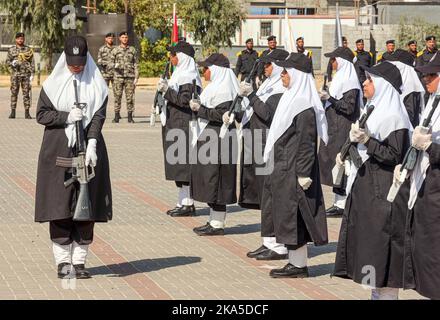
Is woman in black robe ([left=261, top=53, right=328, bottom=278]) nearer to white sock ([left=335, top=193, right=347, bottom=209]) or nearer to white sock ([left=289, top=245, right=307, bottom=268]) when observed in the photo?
white sock ([left=289, top=245, right=307, bottom=268])

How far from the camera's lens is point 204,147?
12.9m

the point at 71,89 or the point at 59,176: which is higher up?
the point at 71,89

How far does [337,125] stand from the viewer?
47.9 feet

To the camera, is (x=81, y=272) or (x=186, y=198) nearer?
(x=81, y=272)

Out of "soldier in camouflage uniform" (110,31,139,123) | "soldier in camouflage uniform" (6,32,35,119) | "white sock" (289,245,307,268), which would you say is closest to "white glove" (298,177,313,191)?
"white sock" (289,245,307,268)

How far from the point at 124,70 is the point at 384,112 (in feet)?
59.0

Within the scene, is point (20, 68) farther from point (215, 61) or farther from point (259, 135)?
point (259, 135)

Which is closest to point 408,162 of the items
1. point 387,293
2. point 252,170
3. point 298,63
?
Answer: point 387,293

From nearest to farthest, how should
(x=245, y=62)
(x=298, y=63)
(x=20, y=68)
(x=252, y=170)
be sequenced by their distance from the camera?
(x=298, y=63)
(x=252, y=170)
(x=20, y=68)
(x=245, y=62)

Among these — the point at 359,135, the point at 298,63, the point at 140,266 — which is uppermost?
the point at 298,63

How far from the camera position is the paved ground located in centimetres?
966

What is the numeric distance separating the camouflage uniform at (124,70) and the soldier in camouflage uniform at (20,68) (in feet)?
6.90

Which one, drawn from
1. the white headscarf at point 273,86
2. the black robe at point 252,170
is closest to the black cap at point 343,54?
the black robe at point 252,170
